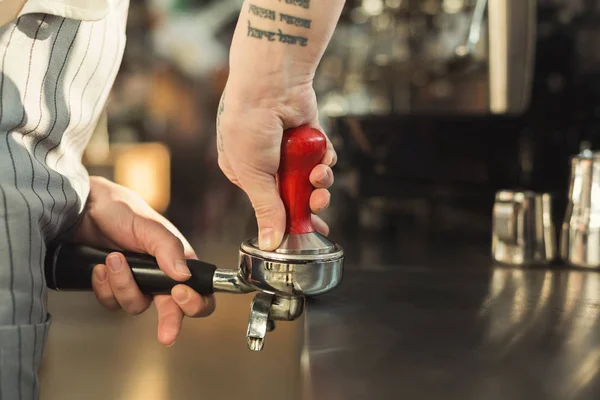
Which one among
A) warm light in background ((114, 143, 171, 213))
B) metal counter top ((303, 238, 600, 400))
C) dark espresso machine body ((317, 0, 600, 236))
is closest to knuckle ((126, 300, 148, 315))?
metal counter top ((303, 238, 600, 400))

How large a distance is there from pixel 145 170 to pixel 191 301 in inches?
108

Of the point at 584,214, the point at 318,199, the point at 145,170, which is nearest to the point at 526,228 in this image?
the point at 584,214

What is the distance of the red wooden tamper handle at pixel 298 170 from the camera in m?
0.54

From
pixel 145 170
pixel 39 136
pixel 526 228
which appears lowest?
pixel 145 170

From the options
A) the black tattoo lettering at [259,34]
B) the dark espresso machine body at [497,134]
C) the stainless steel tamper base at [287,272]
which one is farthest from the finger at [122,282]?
the dark espresso machine body at [497,134]

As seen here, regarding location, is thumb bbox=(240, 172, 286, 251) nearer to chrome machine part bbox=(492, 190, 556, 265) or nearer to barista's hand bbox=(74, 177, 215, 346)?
barista's hand bbox=(74, 177, 215, 346)

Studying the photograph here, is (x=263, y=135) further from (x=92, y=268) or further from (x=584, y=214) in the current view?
(x=584, y=214)

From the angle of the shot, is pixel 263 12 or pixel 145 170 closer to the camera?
pixel 263 12

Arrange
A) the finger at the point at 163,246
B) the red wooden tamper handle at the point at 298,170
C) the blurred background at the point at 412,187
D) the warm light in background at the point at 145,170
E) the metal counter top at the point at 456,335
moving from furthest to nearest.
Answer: the warm light in background at the point at 145,170
the blurred background at the point at 412,187
the finger at the point at 163,246
the red wooden tamper handle at the point at 298,170
the metal counter top at the point at 456,335

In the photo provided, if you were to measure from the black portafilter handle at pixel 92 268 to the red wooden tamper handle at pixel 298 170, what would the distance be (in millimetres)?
121

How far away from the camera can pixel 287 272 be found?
55 cm

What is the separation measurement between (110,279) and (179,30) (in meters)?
3.34

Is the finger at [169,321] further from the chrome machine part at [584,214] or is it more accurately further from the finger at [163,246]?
the chrome machine part at [584,214]

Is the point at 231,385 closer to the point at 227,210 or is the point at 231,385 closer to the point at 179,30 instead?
the point at 227,210
